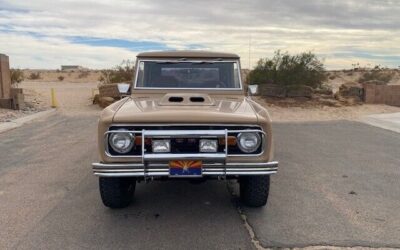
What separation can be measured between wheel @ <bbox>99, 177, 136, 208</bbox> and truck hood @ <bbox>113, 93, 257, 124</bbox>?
0.85 m

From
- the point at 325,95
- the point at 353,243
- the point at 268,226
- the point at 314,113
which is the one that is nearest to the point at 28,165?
the point at 268,226

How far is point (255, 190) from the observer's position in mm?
5090

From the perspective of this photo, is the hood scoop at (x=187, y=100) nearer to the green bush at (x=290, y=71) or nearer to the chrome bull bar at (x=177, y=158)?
the chrome bull bar at (x=177, y=158)

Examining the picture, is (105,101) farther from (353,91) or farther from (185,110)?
(185,110)

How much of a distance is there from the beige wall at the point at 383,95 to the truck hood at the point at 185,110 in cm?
1680

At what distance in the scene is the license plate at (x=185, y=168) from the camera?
447 centimetres

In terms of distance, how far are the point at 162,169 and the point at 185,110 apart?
70 centimetres

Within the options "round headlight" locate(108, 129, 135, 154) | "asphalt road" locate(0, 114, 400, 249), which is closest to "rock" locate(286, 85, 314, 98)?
"asphalt road" locate(0, 114, 400, 249)

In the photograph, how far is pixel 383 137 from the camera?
37.5 feet

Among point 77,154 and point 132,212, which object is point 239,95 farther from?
point 77,154

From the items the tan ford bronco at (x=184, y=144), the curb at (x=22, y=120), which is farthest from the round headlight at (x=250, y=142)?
the curb at (x=22, y=120)

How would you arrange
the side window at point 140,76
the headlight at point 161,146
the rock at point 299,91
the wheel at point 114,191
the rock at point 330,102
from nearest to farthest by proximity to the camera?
the headlight at point 161,146
the wheel at point 114,191
the side window at point 140,76
the rock at point 330,102
the rock at point 299,91

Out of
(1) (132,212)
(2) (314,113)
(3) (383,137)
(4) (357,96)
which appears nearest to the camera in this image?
(1) (132,212)

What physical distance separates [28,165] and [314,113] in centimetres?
1266
